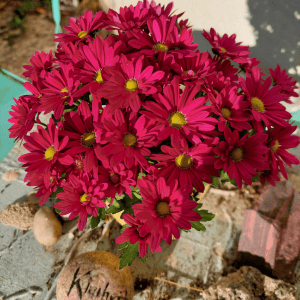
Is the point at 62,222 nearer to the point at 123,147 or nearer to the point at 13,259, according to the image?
the point at 13,259

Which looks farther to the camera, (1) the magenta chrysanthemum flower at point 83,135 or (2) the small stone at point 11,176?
(2) the small stone at point 11,176

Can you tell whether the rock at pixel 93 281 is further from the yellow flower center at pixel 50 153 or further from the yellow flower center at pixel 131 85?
the yellow flower center at pixel 131 85

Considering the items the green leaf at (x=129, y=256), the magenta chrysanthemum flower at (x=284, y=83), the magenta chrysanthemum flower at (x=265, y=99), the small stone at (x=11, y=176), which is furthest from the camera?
the small stone at (x=11, y=176)

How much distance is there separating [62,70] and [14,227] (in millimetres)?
1434

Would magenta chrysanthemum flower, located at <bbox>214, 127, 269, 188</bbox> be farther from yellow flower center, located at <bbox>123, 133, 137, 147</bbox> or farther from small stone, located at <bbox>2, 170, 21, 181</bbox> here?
small stone, located at <bbox>2, 170, 21, 181</bbox>

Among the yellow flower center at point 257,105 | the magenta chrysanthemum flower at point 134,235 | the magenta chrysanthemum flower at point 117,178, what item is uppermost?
the yellow flower center at point 257,105

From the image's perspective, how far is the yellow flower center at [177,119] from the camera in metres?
0.67

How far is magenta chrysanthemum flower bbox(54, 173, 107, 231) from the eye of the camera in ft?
2.26

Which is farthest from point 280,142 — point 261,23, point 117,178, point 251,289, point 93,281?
point 261,23

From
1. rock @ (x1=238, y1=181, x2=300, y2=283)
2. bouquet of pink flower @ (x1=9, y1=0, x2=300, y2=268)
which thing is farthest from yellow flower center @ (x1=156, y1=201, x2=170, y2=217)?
rock @ (x1=238, y1=181, x2=300, y2=283)

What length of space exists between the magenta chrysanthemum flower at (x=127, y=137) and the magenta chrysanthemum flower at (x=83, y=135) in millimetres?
35

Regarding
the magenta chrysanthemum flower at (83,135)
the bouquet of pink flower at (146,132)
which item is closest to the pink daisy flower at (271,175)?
the bouquet of pink flower at (146,132)

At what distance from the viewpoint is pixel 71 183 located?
69 centimetres

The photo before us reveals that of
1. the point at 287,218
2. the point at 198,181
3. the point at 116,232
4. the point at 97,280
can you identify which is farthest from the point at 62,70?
the point at 287,218
